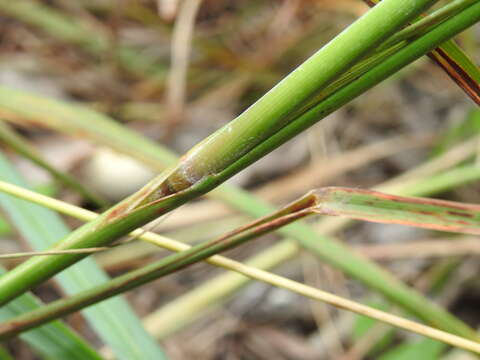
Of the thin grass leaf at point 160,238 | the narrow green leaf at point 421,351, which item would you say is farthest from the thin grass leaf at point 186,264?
the narrow green leaf at point 421,351

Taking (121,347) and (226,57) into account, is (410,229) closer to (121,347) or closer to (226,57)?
(226,57)

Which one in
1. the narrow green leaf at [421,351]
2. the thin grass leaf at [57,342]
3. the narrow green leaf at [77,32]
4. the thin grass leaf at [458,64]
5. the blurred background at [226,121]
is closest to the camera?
the thin grass leaf at [458,64]

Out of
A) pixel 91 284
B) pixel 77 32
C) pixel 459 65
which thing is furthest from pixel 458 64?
pixel 77 32

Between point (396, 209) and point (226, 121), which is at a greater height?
point (226, 121)

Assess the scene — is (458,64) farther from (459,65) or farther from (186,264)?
(186,264)

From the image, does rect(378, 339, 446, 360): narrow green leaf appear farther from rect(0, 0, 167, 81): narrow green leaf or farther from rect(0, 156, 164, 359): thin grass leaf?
rect(0, 0, 167, 81): narrow green leaf

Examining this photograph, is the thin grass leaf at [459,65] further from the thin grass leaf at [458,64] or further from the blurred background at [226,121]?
the blurred background at [226,121]

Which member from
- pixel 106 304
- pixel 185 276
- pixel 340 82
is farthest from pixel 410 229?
pixel 340 82
